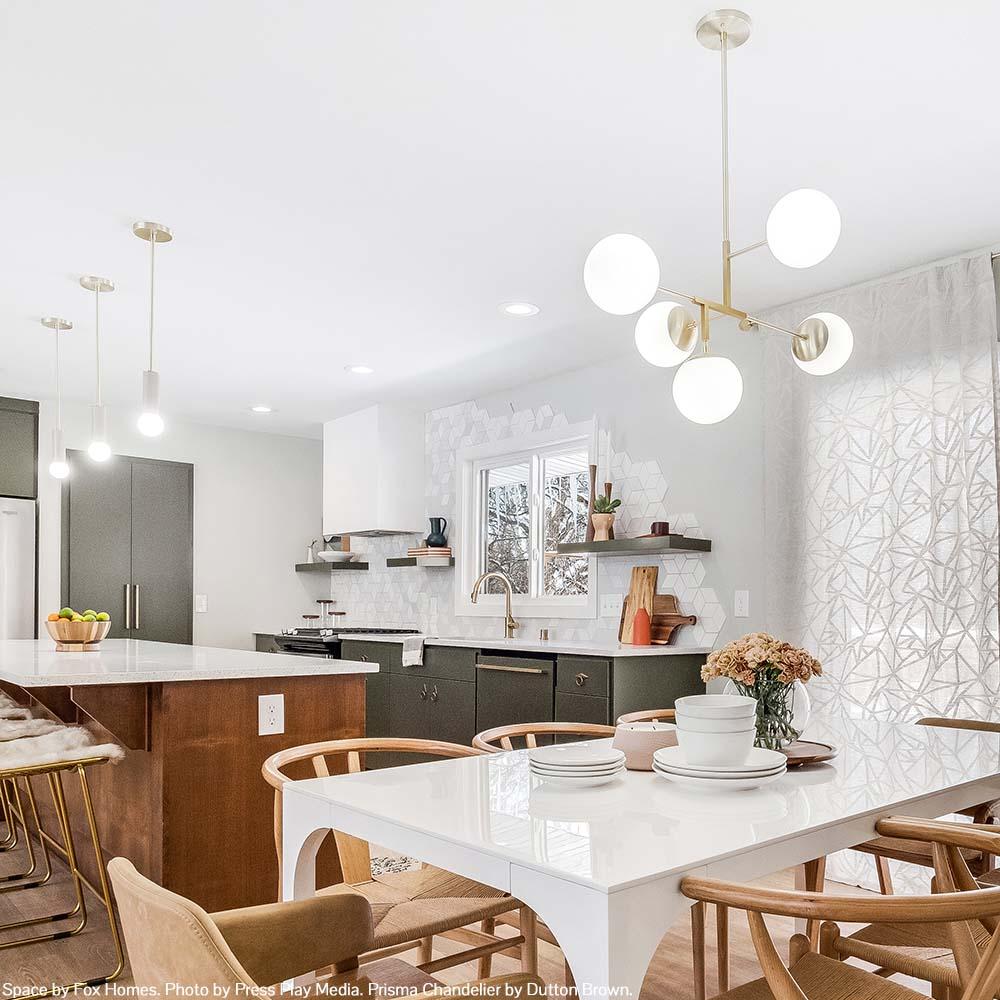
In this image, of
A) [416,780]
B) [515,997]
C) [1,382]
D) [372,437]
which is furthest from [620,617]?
[1,382]

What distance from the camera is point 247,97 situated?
238 centimetres

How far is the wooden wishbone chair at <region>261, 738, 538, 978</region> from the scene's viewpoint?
1.71 metres

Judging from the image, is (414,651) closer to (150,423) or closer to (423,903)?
(150,423)

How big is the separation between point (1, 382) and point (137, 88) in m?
3.76

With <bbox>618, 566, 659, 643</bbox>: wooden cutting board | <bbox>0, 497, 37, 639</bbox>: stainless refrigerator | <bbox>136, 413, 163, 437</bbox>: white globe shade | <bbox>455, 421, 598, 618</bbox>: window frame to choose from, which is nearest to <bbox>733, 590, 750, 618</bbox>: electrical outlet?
<bbox>618, 566, 659, 643</bbox>: wooden cutting board

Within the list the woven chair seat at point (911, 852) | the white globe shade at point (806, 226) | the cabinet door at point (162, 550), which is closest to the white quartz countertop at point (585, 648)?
the woven chair seat at point (911, 852)

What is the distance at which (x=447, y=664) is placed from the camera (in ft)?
15.5

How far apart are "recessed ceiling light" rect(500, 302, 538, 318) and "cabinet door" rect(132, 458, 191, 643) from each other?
3.38 m

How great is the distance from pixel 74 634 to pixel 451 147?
7.54 feet

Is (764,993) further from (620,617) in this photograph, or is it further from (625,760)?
(620,617)

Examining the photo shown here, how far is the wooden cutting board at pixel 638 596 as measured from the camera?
4.45 metres

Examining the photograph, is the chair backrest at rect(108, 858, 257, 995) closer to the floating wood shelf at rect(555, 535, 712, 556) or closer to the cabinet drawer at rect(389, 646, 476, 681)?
the floating wood shelf at rect(555, 535, 712, 556)

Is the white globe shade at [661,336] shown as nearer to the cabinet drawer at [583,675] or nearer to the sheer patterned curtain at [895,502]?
the sheer patterned curtain at [895,502]

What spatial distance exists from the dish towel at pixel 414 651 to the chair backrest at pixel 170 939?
3.89 meters
